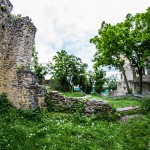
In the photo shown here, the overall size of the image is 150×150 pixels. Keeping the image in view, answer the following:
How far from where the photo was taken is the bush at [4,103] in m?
13.5

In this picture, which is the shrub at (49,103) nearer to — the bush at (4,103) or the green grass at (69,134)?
the green grass at (69,134)

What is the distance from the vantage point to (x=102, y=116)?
48.6 ft

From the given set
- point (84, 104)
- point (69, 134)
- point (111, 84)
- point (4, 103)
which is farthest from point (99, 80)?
point (69, 134)

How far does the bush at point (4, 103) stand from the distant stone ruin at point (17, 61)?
1.16 ft

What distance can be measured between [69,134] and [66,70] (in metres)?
43.6

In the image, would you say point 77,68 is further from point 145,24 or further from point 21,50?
point 21,50

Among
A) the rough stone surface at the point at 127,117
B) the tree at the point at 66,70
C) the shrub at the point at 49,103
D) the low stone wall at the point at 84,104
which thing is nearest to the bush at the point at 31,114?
the shrub at the point at 49,103

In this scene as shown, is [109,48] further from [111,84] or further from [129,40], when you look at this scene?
[111,84]

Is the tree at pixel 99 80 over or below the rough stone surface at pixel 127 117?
over

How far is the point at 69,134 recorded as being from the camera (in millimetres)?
11148

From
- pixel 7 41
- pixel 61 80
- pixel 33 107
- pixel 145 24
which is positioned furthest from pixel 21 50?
pixel 61 80

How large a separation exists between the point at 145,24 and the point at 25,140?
2693cm

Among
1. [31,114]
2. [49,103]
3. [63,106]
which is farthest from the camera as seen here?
[63,106]

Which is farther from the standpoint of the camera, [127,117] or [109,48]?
[109,48]
